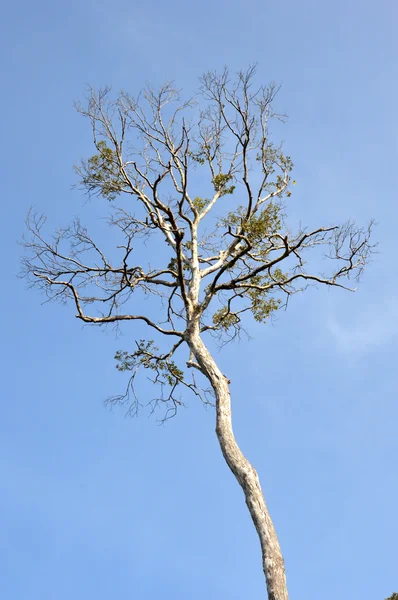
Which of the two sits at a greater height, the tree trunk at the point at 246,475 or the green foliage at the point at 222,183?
the green foliage at the point at 222,183

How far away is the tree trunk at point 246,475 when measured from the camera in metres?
7.59

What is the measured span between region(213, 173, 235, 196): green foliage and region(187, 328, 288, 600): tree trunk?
414 cm

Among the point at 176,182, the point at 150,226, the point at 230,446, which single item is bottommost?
the point at 230,446

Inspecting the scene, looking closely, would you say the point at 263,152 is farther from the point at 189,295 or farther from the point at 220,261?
the point at 189,295

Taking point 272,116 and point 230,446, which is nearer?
point 230,446

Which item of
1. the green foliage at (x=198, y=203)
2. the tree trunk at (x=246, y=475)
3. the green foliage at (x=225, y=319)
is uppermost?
the green foliage at (x=198, y=203)

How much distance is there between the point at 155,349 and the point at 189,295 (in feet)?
5.61

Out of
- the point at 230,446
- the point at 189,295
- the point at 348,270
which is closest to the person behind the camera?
the point at 230,446

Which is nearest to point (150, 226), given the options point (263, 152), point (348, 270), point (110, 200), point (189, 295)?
point (110, 200)

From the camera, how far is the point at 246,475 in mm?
8617

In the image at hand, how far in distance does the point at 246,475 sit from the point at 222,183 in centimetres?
710

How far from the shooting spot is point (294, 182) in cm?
1341

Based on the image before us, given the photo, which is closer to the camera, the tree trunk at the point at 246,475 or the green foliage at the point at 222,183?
the tree trunk at the point at 246,475

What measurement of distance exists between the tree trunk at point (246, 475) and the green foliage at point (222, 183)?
4136 millimetres
